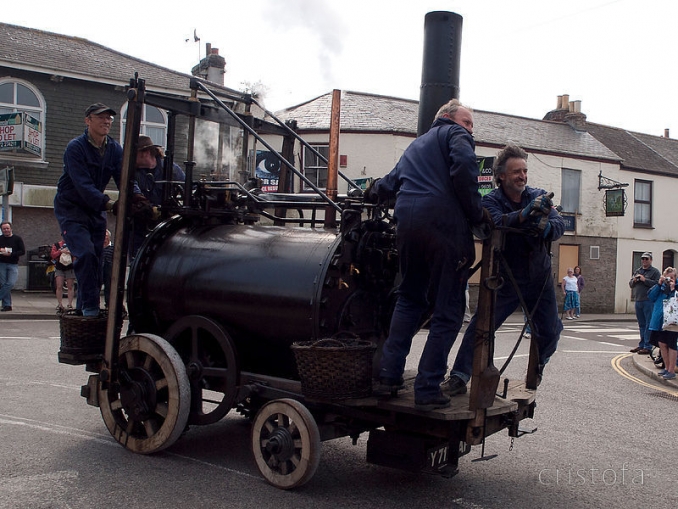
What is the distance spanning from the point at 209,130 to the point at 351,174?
54.9ft

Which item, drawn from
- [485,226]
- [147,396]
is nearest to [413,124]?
[147,396]

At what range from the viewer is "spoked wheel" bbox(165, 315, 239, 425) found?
15.9ft

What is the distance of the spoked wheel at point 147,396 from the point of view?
15.8ft

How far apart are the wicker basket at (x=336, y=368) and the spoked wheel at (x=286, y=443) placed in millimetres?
198

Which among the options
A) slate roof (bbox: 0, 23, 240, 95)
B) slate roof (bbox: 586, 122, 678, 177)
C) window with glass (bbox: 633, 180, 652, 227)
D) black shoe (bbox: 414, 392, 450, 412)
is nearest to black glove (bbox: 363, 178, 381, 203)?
black shoe (bbox: 414, 392, 450, 412)

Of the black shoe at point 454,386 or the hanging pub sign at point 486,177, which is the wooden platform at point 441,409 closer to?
the black shoe at point 454,386

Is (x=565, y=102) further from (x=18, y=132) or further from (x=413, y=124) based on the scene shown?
(x=18, y=132)

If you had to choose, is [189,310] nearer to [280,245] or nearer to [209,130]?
[280,245]

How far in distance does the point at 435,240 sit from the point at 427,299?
19.3 inches

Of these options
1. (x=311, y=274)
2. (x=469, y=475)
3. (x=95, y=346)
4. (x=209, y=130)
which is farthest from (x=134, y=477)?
(x=209, y=130)

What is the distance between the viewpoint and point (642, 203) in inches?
1138

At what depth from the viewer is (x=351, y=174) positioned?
73.8ft

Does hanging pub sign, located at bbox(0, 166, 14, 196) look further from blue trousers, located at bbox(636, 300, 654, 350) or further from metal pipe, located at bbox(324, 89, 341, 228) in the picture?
blue trousers, located at bbox(636, 300, 654, 350)

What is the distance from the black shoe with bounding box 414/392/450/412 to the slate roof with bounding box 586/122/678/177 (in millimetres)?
26209
